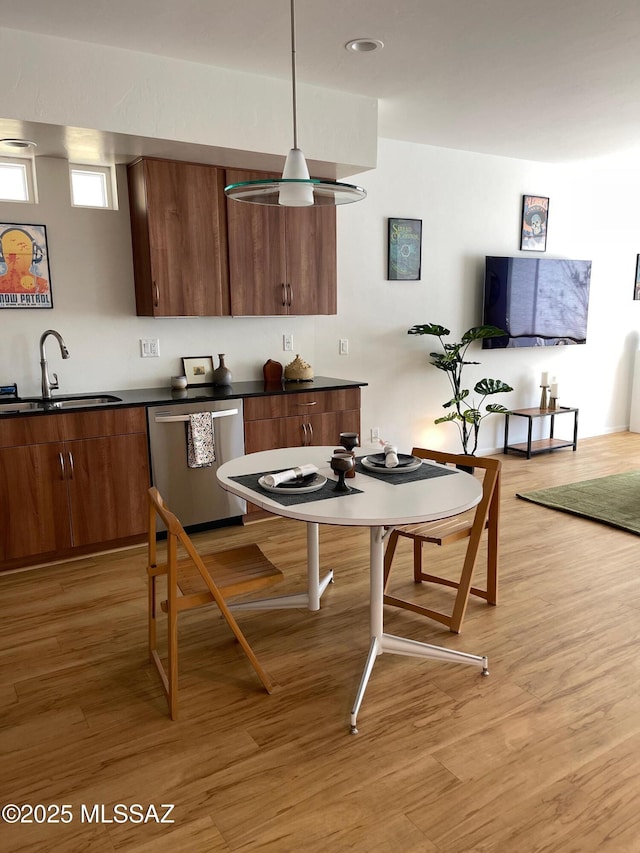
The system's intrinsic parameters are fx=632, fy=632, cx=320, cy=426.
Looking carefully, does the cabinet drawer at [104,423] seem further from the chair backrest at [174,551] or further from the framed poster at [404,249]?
the framed poster at [404,249]

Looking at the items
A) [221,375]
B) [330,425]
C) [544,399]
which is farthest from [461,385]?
[221,375]

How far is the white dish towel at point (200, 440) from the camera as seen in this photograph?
3.80 meters

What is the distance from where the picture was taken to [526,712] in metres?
2.24

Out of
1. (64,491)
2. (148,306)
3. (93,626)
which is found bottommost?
(93,626)

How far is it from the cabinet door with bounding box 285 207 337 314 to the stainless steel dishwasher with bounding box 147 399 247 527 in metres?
0.95

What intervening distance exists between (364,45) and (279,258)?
1424 millimetres

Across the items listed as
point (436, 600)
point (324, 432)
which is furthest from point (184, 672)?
point (324, 432)

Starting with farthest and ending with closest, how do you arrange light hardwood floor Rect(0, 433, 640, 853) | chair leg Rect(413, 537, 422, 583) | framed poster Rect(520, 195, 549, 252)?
framed poster Rect(520, 195, 549, 252) < chair leg Rect(413, 537, 422, 583) < light hardwood floor Rect(0, 433, 640, 853)

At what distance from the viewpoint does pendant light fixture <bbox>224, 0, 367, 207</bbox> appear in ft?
7.22

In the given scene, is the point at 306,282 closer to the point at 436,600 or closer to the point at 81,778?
the point at 436,600

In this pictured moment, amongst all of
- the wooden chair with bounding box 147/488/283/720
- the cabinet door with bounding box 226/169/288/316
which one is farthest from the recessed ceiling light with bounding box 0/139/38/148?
the wooden chair with bounding box 147/488/283/720

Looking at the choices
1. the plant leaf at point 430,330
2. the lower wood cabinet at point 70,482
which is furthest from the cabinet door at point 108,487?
the plant leaf at point 430,330

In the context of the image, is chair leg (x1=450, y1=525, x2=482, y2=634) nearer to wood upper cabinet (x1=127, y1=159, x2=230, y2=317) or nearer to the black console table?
wood upper cabinet (x1=127, y1=159, x2=230, y2=317)

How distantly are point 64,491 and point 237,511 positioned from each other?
110 centimetres
